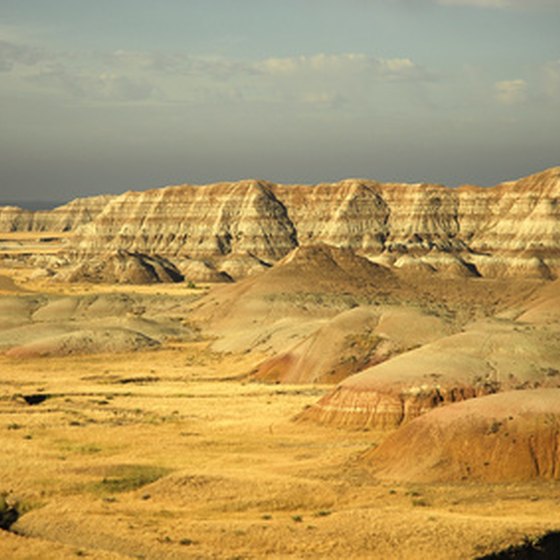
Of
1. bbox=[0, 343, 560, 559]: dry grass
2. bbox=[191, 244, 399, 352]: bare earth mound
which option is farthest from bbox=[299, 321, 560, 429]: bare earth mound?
bbox=[191, 244, 399, 352]: bare earth mound

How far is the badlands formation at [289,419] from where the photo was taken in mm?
32750

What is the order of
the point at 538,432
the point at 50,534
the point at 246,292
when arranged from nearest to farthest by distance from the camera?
the point at 50,534 < the point at 538,432 < the point at 246,292

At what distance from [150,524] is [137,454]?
471 inches

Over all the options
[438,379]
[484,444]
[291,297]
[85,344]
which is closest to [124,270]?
[291,297]

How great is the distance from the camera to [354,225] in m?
179

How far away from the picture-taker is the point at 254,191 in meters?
190

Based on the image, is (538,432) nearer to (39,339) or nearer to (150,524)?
(150,524)

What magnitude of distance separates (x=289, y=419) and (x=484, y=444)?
52.9 ft

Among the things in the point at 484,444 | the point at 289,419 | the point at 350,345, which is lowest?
the point at 350,345

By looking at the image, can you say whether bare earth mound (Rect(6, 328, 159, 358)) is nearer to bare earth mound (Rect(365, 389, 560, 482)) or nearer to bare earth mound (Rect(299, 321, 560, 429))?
bare earth mound (Rect(299, 321, 560, 429))

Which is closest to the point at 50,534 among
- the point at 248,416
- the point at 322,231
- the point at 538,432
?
the point at 538,432

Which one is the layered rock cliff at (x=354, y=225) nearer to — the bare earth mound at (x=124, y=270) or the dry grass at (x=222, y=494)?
the bare earth mound at (x=124, y=270)

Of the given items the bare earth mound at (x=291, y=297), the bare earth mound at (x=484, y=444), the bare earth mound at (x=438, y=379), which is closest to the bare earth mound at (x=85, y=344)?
the bare earth mound at (x=291, y=297)

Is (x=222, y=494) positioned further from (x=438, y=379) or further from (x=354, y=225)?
(x=354, y=225)
